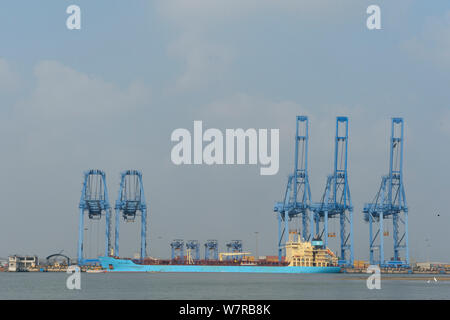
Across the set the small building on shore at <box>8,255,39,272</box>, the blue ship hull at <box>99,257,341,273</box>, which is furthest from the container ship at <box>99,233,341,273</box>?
the small building on shore at <box>8,255,39,272</box>

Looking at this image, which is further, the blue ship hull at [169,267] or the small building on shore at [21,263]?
the small building on shore at [21,263]

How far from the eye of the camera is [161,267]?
13288cm

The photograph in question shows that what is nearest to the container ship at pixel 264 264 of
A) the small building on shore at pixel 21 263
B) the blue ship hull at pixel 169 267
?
the blue ship hull at pixel 169 267

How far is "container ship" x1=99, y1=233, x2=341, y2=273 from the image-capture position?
406ft

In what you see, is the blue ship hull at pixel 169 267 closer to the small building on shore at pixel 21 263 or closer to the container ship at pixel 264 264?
the container ship at pixel 264 264

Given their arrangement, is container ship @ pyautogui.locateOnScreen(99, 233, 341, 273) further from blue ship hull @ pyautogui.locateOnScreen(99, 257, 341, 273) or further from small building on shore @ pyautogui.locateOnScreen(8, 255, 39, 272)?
small building on shore @ pyautogui.locateOnScreen(8, 255, 39, 272)

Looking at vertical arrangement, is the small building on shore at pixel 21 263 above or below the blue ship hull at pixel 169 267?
below

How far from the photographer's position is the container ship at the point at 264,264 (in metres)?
124

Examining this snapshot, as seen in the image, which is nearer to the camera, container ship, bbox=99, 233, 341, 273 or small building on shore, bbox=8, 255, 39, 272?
container ship, bbox=99, 233, 341, 273

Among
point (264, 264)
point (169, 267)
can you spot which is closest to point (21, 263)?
point (169, 267)

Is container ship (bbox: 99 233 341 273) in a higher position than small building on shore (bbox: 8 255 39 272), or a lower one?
higher

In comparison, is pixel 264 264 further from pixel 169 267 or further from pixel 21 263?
pixel 21 263
